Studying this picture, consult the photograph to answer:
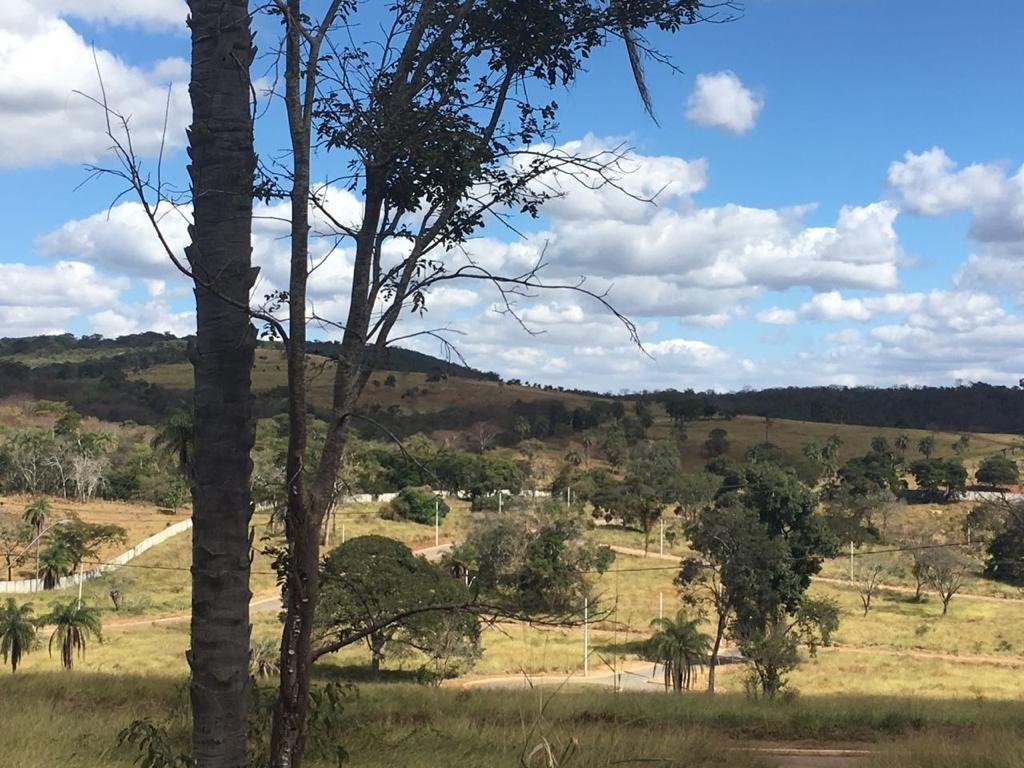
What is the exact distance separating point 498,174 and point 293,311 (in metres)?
1.33

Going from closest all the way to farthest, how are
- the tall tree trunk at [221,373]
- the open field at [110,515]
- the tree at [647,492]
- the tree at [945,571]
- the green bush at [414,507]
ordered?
1. the tall tree trunk at [221,373]
2. the tree at [945,571]
3. the open field at [110,515]
4. the tree at [647,492]
5. the green bush at [414,507]

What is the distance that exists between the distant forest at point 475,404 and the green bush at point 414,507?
1707 cm

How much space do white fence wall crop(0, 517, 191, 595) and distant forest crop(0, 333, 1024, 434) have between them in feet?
94.4

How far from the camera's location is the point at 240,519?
11.6 feet

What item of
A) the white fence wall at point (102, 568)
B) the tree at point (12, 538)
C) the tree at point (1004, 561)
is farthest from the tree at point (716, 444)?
the tree at point (12, 538)

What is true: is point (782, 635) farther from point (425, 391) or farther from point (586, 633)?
point (425, 391)

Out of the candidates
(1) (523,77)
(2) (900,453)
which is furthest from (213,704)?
(2) (900,453)

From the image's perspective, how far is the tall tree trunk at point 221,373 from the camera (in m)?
3.47

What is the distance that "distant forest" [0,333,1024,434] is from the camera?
338ft

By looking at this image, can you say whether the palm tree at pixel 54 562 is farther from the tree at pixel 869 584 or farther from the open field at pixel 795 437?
the open field at pixel 795 437

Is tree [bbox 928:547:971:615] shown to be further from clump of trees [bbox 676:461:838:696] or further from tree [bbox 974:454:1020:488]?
tree [bbox 974:454:1020:488]

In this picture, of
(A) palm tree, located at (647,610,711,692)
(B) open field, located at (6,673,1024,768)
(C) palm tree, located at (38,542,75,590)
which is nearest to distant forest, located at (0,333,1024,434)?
(C) palm tree, located at (38,542,75,590)

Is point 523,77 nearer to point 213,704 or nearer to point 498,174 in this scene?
point 498,174

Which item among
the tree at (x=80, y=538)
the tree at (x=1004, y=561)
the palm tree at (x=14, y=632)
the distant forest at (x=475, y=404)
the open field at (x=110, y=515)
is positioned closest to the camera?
the palm tree at (x=14, y=632)
